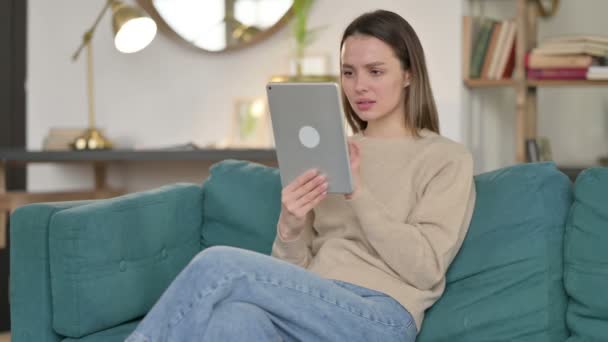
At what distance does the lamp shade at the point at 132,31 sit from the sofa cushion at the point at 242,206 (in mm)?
854

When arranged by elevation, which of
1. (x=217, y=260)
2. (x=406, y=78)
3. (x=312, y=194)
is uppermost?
(x=406, y=78)

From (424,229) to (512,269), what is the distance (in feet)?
0.76

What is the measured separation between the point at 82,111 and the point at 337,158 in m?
2.13

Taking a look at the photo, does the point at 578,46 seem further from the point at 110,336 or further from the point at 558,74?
the point at 110,336

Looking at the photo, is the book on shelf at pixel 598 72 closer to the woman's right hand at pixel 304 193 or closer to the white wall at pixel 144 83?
the white wall at pixel 144 83

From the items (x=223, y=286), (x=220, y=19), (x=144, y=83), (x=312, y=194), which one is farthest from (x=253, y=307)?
(x=144, y=83)

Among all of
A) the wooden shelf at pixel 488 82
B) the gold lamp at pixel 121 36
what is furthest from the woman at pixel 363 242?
the gold lamp at pixel 121 36

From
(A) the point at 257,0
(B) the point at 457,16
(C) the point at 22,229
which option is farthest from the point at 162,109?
(C) the point at 22,229

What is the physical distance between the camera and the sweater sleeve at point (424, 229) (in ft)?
5.63

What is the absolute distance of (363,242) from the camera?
1866 mm

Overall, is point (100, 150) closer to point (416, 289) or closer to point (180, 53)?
point (180, 53)

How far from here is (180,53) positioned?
340 cm

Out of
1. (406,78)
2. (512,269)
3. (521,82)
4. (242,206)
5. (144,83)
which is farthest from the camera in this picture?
(144,83)

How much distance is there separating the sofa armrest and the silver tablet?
0.56 m
